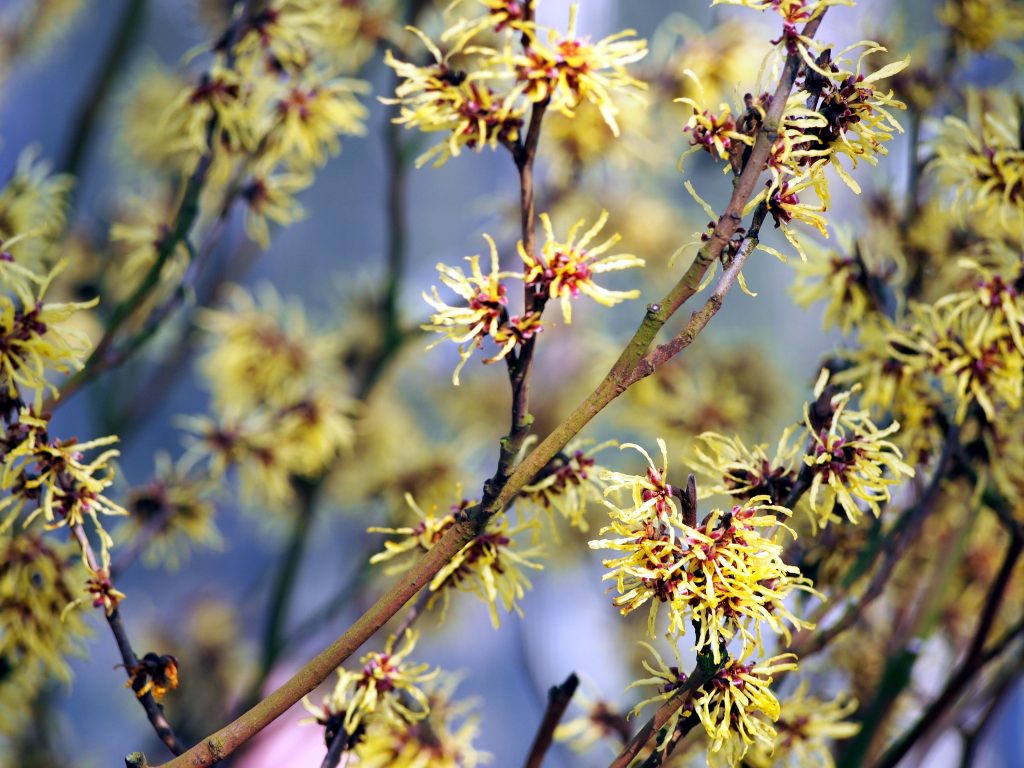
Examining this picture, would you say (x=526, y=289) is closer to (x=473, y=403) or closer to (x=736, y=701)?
(x=736, y=701)

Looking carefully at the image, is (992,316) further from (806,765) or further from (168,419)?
(168,419)

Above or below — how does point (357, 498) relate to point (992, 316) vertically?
above

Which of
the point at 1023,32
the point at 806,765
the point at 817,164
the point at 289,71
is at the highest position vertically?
the point at 289,71

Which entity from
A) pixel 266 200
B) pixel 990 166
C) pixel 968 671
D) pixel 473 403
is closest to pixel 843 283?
pixel 990 166

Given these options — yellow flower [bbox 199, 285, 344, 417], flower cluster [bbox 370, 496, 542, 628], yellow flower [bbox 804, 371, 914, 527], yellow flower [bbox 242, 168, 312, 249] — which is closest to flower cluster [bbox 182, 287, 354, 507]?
yellow flower [bbox 199, 285, 344, 417]

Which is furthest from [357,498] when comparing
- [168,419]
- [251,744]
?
[168,419]
